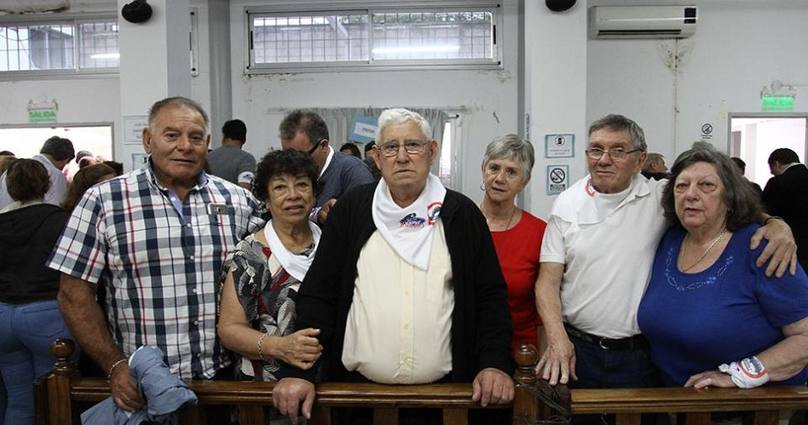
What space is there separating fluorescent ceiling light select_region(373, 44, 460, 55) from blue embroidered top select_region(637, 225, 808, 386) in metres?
4.81

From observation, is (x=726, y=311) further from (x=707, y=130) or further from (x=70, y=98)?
(x=70, y=98)

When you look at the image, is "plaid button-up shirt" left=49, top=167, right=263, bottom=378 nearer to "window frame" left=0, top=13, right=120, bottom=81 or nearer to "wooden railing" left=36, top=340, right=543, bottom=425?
"wooden railing" left=36, top=340, right=543, bottom=425

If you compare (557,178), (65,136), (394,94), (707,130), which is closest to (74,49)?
(65,136)

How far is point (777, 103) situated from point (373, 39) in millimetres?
4184

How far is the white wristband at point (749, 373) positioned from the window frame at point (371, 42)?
4858 millimetres

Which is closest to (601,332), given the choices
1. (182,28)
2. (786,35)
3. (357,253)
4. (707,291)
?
(707,291)

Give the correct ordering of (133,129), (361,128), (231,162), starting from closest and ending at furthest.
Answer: (231,162) → (133,129) → (361,128)

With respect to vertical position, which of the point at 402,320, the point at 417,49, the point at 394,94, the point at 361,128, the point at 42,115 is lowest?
the point at 402,320

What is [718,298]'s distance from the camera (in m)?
1.57

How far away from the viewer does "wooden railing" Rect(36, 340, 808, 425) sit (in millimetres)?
1370

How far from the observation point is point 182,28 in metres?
4.58

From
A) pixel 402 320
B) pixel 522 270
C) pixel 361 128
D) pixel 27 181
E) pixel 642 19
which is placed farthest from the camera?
pixel 361 128

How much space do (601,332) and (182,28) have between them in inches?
160

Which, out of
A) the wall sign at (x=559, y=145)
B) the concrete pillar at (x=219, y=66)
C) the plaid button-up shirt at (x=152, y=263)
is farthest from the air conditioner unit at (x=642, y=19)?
the plaid button-up shirt at (x=152, y=263)
